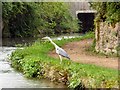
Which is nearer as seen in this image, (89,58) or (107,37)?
(89,58)

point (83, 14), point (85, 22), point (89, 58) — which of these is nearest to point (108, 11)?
point (89, 58)

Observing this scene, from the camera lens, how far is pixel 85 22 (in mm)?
54906

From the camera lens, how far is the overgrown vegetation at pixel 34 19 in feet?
124

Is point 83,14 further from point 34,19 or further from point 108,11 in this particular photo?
point 108,11

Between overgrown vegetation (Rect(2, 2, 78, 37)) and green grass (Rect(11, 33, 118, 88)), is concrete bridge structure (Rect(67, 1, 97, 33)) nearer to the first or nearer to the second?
overgrown vegetation (Rect(2, 2, 78, 37))

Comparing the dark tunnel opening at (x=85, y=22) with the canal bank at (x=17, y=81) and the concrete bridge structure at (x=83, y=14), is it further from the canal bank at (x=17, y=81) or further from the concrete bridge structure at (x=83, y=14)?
the canal bank at (x=17, y=81)

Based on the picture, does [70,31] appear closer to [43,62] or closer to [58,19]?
[58,19]

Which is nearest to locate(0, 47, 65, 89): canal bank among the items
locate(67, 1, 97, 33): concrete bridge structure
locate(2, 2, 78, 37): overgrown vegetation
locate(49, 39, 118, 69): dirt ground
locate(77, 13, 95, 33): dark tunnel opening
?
locate(49, 39, 118, 69): dirt ground

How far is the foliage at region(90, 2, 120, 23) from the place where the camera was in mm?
18203

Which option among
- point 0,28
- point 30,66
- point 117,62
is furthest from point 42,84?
point 0,28

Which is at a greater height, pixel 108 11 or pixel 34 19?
pixel 108 11

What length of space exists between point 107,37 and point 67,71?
4.94 meters

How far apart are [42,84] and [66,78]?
91 centimetres

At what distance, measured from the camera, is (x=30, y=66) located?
16.7m
